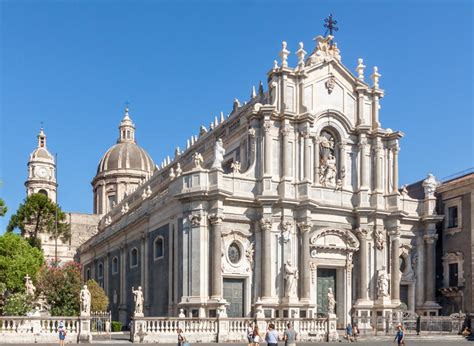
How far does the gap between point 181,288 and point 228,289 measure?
301cm

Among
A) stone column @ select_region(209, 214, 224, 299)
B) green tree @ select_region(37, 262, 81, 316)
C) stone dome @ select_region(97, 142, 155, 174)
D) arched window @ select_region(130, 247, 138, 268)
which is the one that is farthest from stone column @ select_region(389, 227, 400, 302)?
stone dome @ select_region(97, 142, 155, 174)

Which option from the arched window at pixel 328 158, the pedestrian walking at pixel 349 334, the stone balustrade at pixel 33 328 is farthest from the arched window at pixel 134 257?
the pedestrian walking at pixel 349 334

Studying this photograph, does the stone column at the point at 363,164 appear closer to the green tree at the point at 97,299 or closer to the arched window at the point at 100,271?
the green tree at the point at 97,299

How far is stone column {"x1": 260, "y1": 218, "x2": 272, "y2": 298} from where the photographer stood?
44.8 metres

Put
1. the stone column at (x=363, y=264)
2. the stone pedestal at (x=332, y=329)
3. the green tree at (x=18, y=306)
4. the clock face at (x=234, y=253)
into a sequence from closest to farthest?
1. the stone pedestal at (x=332, y=329)
2. the green tree at (x=18, y=306)
3. the clock face at (x=234, y=253)
4. the stone column at (x=363, y=264)

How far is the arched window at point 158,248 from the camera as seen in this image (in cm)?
4888

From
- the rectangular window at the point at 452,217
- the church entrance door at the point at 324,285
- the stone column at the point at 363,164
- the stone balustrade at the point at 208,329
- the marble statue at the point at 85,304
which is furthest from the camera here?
the rectangular window at the point at 452,217

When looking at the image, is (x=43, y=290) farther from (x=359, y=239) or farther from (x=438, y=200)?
(x=438, y=200)

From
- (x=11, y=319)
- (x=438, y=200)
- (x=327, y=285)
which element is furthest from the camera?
(x=438, y=200)

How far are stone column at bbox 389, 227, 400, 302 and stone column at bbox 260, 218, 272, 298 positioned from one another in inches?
395

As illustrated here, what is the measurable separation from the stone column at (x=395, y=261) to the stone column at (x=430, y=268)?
2.87 m

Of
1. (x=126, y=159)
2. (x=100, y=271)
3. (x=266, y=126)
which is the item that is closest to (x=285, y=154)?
(x=266, y=126)

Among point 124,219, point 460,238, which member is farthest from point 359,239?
point 124,219

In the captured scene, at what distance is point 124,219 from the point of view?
60062 millimetres
